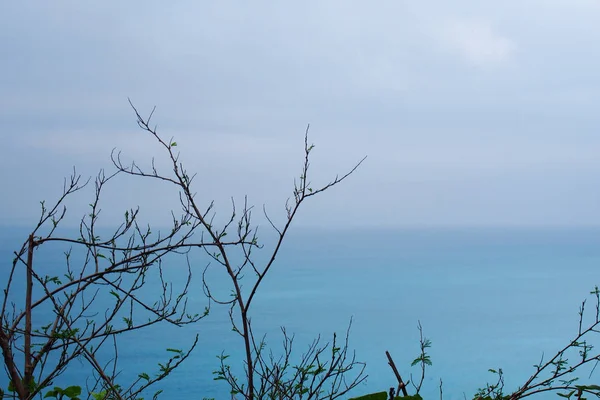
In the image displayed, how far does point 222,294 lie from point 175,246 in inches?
465

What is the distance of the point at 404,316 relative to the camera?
45.9 feet

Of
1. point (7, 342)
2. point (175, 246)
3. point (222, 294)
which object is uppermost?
point (175, 246)

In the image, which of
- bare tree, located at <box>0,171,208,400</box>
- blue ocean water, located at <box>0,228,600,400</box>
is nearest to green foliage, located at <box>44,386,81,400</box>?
bare tree, located at <box>0,171,208,400</box>

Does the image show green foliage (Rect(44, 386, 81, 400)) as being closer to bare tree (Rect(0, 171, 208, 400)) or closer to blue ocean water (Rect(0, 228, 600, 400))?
bare tree (Rect(0, 171, 208, 400))

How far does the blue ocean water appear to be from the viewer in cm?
981

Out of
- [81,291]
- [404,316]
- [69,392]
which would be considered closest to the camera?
[69,392]

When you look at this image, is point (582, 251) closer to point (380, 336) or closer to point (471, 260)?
point (471, 260)

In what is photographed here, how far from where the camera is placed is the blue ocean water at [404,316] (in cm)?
981

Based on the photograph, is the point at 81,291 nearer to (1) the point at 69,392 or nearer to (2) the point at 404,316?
(1) the point at 69,392

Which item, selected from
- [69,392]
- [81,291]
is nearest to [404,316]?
[81,291]

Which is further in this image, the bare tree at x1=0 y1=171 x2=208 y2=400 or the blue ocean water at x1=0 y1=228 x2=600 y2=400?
the blue ocean water at x1=0 y1=228 x2=600 y2=400

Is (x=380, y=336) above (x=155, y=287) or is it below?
below

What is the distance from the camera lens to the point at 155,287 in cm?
1366

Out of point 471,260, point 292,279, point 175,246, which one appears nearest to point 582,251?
point 471,260
